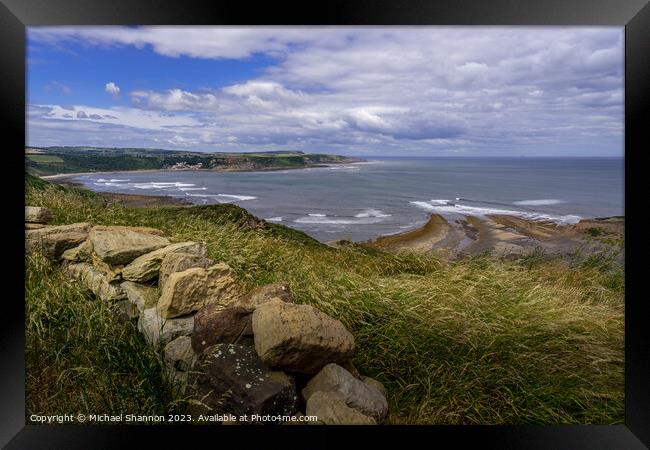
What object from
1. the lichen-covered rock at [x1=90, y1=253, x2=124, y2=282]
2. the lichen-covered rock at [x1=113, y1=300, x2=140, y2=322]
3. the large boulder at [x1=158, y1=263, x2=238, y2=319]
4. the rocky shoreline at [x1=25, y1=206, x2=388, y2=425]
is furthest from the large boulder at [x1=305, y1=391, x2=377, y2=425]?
the lichen-covered rock at [x1=90, y1=253, x2=124, y2=282]

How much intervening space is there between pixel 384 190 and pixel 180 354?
6.06ft

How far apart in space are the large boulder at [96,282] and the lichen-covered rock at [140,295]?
4cm

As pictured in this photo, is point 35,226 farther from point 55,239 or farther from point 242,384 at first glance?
point 242,384

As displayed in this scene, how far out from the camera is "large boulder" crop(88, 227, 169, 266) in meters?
3.11

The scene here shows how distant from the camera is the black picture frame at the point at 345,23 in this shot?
2.56 meters

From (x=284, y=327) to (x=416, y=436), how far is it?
1.04 metres

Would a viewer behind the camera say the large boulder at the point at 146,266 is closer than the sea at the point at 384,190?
Yes

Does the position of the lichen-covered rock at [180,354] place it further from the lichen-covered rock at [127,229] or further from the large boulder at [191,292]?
the lichen-covered rock at [127,229]

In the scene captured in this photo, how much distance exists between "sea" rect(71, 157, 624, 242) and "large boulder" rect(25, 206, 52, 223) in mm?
330

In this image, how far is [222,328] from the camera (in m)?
2.53

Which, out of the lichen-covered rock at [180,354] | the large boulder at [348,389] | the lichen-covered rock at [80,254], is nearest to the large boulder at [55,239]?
the lichen-covered rock at [80,254]

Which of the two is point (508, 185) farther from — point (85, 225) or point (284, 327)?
point (85, 225)

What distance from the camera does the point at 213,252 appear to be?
3436 millimetres
